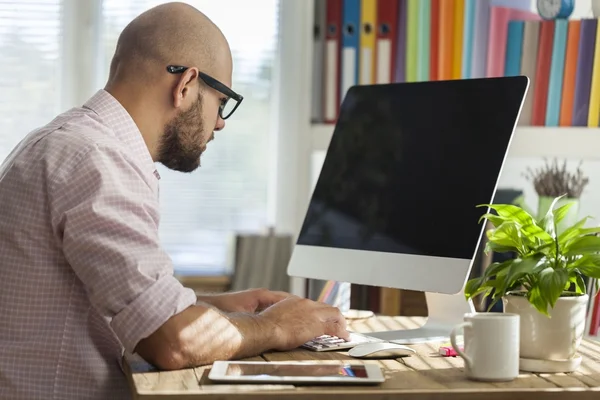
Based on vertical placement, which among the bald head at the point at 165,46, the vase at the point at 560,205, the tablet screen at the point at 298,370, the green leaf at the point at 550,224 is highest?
the bald head at the point at 165,46

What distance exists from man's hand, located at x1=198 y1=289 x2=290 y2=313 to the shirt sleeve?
15.2 inches

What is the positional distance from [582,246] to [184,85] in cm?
76

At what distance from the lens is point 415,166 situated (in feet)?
5.66

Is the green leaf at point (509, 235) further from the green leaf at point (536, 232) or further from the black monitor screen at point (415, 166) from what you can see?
the black monitor screen at point (415, 166)

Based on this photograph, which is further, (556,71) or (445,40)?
(445,40)

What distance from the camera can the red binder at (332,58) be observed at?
10.1 feet

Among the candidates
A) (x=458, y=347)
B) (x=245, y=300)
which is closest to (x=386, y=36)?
(x=245, y=300)

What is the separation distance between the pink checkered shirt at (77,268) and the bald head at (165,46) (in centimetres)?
24

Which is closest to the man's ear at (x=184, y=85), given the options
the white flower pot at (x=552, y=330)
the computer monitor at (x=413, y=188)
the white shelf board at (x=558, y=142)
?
the computer monitor at (x=413, y=188)

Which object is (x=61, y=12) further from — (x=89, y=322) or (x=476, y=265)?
(x=89, y=322)

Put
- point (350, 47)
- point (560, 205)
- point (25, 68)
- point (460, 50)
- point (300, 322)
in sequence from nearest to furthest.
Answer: point (300, 322)
point (560, 205)
point (460, 50)
point (350, 47)
point (25, 68)

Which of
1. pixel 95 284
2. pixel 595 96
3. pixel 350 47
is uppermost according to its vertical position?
pixel 350 47

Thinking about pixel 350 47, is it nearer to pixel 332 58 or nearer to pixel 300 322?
pixel 332 58

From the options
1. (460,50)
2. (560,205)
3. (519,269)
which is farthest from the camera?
(460,50)
